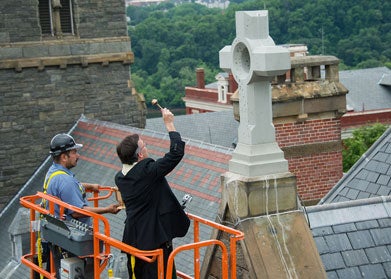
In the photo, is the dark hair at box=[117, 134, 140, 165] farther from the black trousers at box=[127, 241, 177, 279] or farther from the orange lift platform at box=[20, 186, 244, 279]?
the black trousers at box=[127, 241, 177, 279]

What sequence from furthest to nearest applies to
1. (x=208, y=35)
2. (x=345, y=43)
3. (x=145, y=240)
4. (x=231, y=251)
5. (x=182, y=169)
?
(x=208, y=35) → (x=345, y=43) → (x=182, y=169) → (x=145, y=240) → (x=231, y=251)

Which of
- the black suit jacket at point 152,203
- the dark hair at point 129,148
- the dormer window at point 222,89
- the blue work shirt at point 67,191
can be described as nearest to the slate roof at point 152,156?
the blue work shirt at point 67,191

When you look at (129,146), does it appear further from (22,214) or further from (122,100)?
(122,100)

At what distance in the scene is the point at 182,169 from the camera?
1689 cm

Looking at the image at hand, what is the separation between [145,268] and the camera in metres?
7.86

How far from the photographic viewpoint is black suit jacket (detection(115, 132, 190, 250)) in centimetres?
779

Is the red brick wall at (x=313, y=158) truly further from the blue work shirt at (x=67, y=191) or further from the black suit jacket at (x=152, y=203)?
the black suit jacket at (x=152, y=203)

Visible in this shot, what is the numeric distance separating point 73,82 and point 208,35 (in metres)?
99.8

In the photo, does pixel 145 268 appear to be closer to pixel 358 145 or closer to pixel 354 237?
pixel 354 237

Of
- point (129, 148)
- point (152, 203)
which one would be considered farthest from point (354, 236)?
point (129, 148)

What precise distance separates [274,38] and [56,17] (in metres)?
90.7

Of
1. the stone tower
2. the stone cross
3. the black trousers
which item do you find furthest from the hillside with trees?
the black trousers

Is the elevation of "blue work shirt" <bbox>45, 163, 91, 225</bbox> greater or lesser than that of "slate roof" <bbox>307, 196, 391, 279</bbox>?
greater

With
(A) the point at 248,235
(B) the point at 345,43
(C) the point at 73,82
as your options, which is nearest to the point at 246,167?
(A) the point at 248,235
